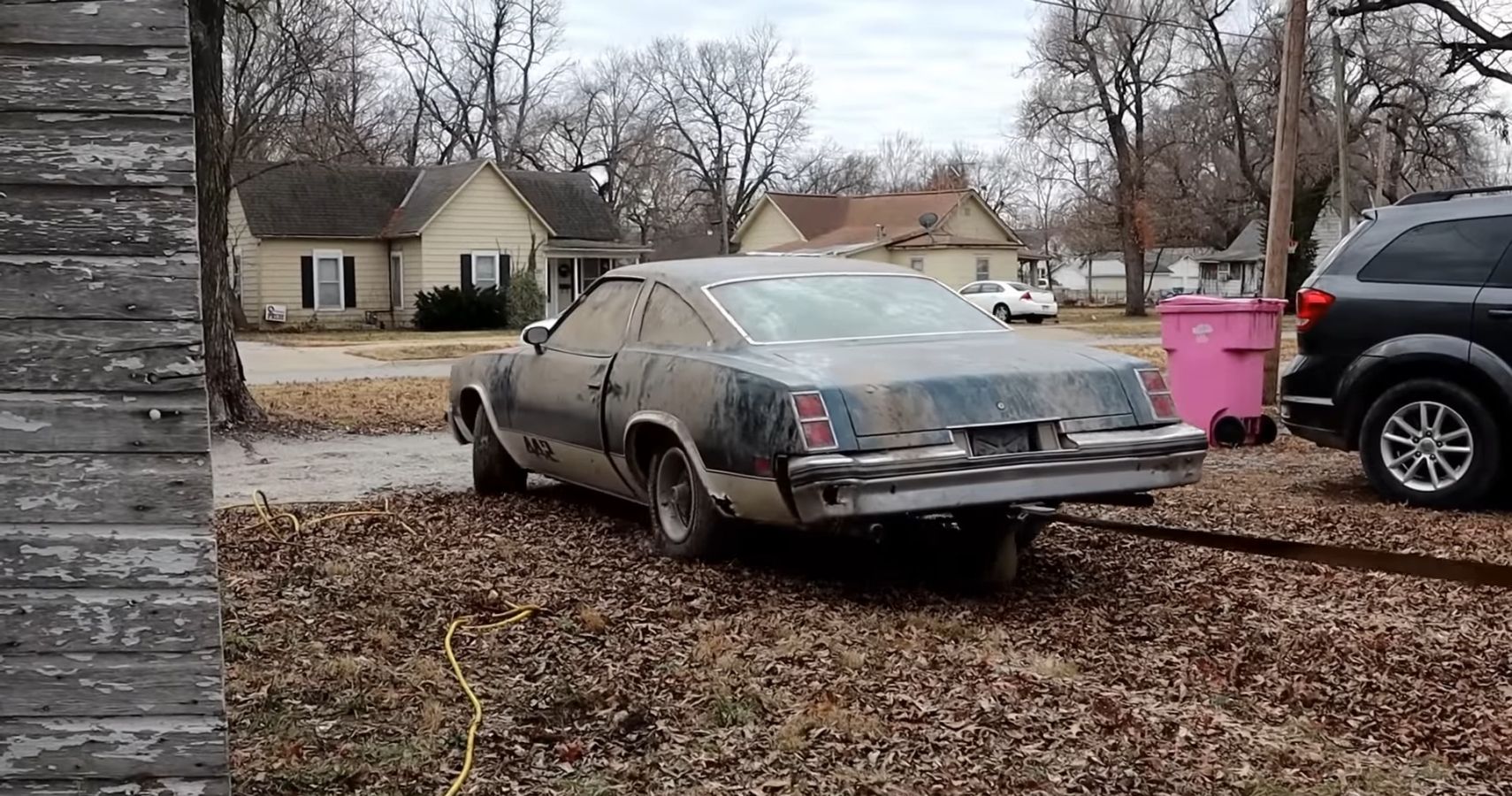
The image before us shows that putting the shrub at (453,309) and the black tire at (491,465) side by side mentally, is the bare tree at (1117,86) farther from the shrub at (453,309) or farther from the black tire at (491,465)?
the black tire at (491,465)

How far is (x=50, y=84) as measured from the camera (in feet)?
8.21

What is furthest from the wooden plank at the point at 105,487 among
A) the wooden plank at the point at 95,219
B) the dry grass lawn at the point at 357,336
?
the dry grass lawn at the point at 357,336

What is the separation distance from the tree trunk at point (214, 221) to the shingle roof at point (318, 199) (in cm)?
2613

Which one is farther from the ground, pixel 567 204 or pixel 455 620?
pixel 567 204

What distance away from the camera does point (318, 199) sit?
130ft

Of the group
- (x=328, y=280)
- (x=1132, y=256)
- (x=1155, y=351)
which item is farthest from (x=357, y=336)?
(x=1132, y=256)

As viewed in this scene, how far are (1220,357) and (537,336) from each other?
16.4 ft

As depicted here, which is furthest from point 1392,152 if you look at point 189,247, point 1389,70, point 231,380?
point 189,247

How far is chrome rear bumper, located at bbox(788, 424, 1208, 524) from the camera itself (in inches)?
210

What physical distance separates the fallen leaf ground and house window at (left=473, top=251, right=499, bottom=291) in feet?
109

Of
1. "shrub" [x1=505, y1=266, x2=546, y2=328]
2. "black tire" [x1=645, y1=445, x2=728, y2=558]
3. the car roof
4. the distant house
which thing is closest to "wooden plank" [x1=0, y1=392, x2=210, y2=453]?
"black tire" [x1=645, y1=445, x2=728, y2=558]

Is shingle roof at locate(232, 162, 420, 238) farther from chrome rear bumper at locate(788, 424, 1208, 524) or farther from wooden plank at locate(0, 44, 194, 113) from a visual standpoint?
wooden plank at locate(0, 44, 194, 113)

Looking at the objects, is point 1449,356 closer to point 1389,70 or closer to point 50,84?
point 50,84

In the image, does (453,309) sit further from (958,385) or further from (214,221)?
(958,385)
